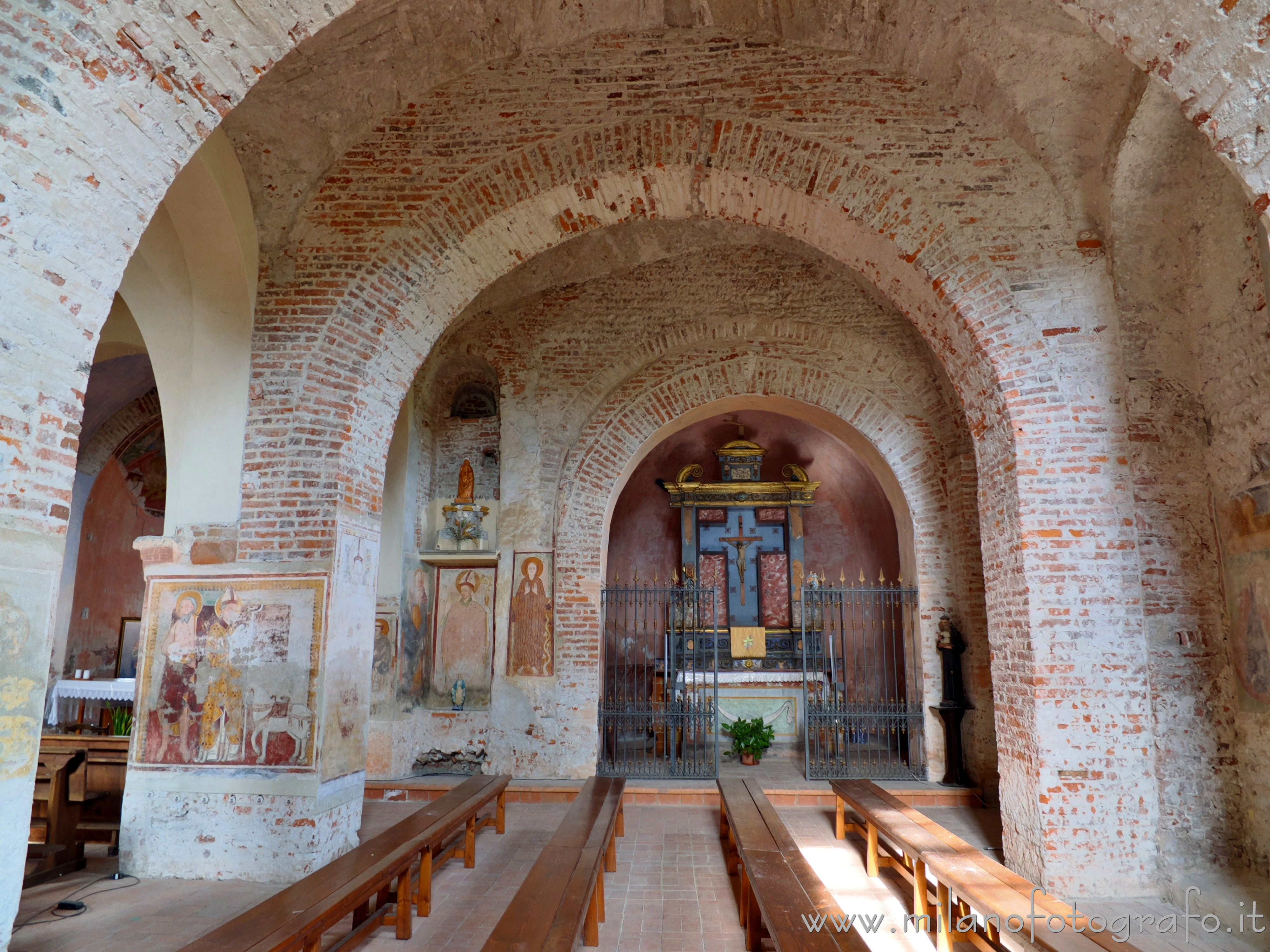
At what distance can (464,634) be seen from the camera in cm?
897

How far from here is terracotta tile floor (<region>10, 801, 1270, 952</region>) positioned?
4.27 metres

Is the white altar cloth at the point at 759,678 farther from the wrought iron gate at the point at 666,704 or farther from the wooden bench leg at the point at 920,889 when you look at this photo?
the wooden bench leg at the point at 920,889

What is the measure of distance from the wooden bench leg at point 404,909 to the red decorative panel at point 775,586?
8472mm

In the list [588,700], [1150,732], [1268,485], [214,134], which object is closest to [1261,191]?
[1268,485]

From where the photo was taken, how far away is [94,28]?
2.81 metres

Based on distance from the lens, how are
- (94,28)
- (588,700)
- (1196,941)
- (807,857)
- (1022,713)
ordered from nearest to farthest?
(94,28)
(1196,941)
(1022,713)
(807,857)
(588,700)

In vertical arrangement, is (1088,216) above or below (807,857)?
above

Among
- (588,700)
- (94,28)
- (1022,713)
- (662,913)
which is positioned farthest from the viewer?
(588,700)

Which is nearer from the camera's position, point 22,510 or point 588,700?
point 22,510

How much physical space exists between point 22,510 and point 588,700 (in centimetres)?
626

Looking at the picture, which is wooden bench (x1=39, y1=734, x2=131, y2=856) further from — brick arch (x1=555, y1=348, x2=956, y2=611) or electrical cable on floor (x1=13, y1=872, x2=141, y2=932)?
brick arch (x1=555, y1=348, x2=956, y2=611)

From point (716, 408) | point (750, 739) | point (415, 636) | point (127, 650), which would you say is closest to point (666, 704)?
point (750, 739)

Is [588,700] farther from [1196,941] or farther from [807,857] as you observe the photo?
[1196,941]

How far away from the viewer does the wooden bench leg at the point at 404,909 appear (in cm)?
438
